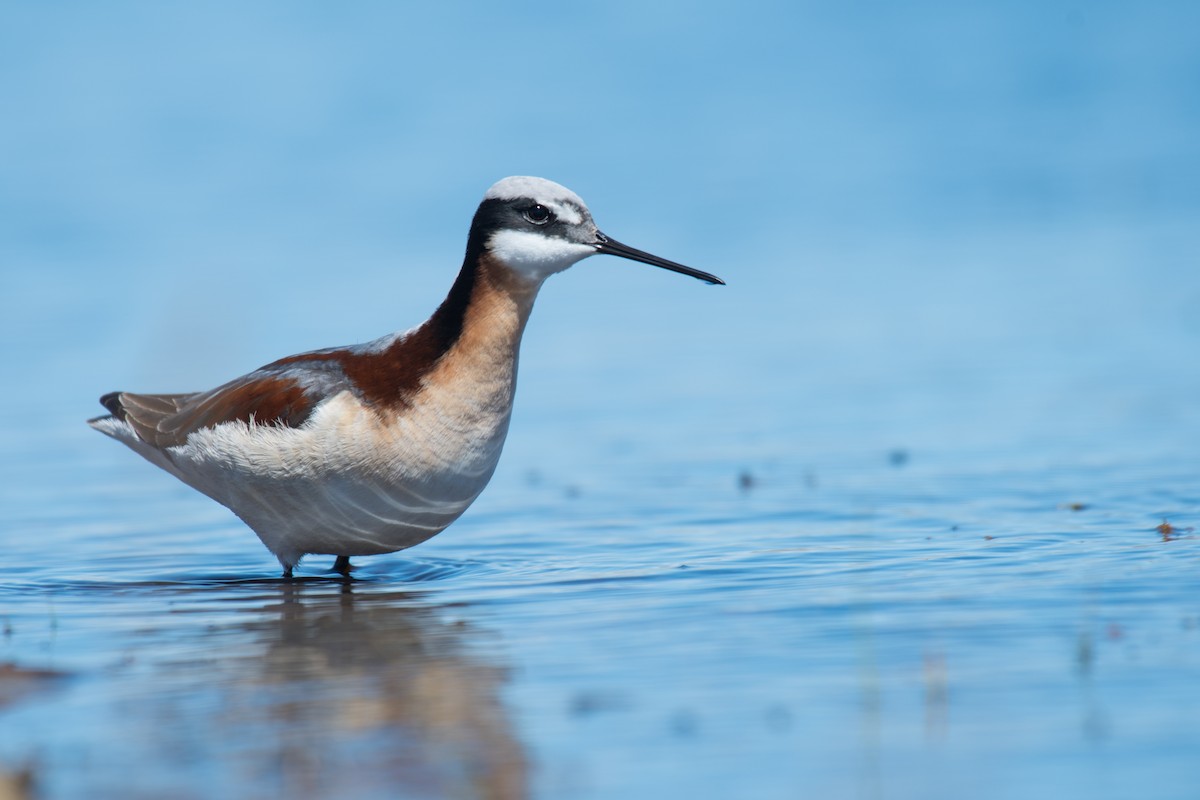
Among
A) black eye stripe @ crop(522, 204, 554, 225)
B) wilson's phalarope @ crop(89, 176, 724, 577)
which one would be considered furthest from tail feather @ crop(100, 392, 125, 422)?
black eye stripe @ crop(522, 204, 554, 225)

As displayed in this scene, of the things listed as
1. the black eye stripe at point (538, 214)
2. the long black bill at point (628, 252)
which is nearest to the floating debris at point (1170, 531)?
the long black bill at point (628, 252)

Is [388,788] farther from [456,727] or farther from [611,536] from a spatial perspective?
[611,536]

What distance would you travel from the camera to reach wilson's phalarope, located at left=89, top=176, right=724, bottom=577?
26.2 feet

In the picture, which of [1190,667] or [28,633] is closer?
[1190,667]

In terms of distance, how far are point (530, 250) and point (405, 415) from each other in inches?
39.0

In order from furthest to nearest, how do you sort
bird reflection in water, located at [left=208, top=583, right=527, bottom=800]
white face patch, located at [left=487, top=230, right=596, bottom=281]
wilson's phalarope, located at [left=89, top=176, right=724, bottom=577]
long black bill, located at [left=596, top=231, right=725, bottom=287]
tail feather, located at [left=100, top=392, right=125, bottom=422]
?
1. tail feather, located at [left=100, top=392, right=125, bottom=422]
2. long black bill, located at [left=596, top=231, right=725, bottom=287]
3. white face patch, located at [left=487, top=230, right=596, bottom=281]
4. wilson's phalarope, located at [left=89, top=176, right=724, bottom=577]
5. bird reflection in water, located at [left=208, top=583, right=527, bottom=800]

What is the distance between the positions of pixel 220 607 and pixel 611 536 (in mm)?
2133

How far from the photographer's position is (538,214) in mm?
8305

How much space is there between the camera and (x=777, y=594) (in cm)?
730

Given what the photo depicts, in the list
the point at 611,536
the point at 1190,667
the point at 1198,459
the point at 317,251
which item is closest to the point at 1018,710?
the point at 1190,667

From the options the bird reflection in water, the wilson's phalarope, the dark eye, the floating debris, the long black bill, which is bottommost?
the bird reflection in water

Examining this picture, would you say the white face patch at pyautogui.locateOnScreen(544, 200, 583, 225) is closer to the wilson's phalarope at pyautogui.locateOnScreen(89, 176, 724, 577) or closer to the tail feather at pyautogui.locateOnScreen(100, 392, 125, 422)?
the wilson's phalarope at pyautogui.locateOnScreen(89, 176, 724, 577)

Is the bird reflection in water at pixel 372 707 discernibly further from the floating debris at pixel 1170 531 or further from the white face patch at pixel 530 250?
the floating debris at pixel 1170 531

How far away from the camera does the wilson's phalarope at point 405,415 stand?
797 cm
